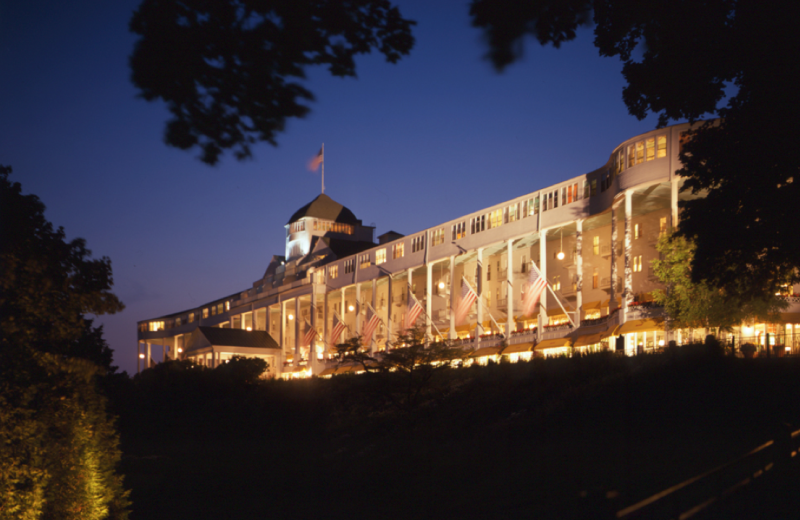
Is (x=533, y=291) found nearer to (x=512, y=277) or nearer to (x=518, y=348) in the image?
(x=518, y=348)

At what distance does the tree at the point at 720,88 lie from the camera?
7.97 meters

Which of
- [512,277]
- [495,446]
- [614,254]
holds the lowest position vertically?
[495,446]

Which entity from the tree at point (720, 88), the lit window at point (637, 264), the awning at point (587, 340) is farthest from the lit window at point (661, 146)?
the tree at point (720, 88)

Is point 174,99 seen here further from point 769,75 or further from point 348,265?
point 348,265

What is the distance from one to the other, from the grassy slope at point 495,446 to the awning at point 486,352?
1380 cm

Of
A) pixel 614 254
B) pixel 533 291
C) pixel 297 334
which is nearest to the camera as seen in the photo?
pixel 533 291

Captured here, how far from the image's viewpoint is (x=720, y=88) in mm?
17766

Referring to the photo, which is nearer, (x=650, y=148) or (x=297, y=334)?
(x=650, y=148)

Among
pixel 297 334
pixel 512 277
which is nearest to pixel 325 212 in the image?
pixel 297 334

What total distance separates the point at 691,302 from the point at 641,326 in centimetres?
824

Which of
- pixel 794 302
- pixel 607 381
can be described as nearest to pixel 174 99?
pixel 607 381

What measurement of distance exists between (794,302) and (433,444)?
81.1ft

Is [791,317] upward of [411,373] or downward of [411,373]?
upward

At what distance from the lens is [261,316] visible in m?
121
